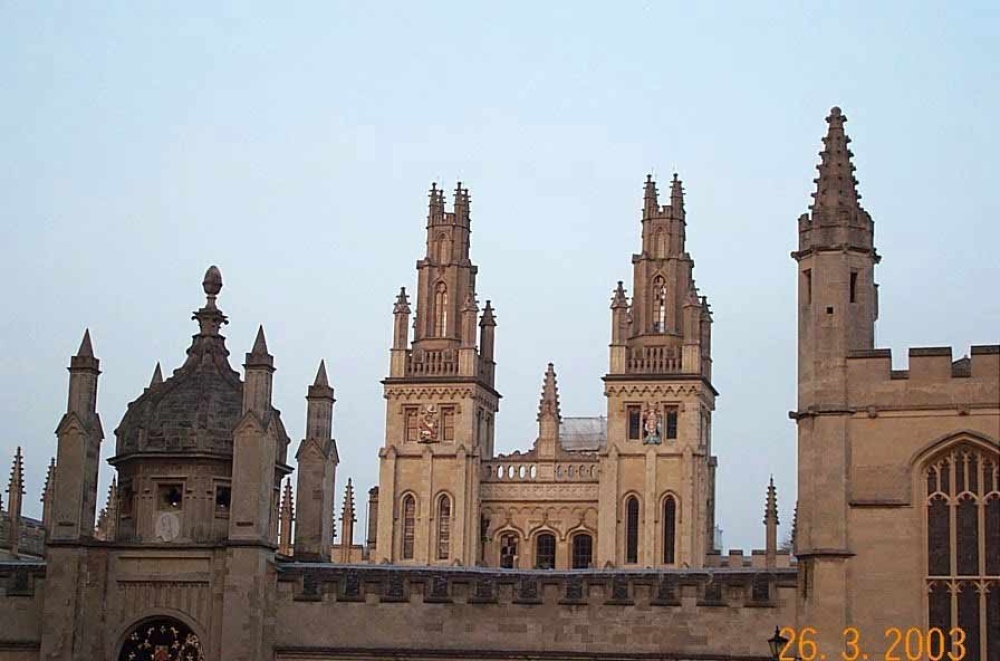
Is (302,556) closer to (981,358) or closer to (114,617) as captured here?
(114,617)

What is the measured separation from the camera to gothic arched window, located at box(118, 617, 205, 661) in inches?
1345

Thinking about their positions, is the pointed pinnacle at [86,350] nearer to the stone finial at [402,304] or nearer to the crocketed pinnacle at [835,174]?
the crocketed pinnacle at [835,174]

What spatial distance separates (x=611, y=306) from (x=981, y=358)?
54696 millimetres

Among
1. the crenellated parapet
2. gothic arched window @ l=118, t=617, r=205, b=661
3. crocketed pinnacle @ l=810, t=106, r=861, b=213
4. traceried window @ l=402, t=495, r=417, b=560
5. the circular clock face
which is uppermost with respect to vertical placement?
crocketed pinnacle @ l=810, t=106, r=861, b=213

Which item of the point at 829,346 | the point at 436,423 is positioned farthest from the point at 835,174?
the point at 436,423

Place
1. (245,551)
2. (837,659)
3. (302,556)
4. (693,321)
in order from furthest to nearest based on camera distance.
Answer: (693,321) → (302,556) → (245,551) → (837,659)

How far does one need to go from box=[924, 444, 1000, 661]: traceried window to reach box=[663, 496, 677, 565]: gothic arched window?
5228 centimetres

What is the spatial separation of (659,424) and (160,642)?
52.0 meters

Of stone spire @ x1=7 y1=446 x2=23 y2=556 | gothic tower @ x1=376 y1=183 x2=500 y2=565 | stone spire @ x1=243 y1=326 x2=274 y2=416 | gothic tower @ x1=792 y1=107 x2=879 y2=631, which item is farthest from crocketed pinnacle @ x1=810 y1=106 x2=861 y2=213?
gothic tower @ x1=376 y1=183 x2=500 y2=565

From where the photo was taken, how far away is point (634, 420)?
280ft

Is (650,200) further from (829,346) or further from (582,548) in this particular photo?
(829,346)

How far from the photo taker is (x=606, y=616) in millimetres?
32938

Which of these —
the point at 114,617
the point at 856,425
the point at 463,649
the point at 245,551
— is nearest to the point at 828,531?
the point at 856,425

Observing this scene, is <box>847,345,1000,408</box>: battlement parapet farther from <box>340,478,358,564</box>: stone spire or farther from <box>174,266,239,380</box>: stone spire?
<box>340,478,358,564</box>: stone spire
